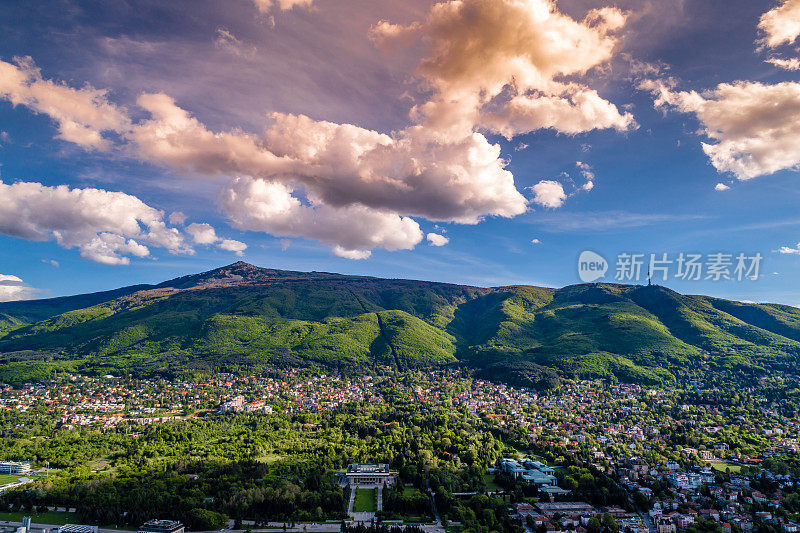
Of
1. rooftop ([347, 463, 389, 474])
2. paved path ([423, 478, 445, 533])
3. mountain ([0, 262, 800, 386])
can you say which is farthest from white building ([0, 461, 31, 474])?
mountain ([0, 262, 800, 386])

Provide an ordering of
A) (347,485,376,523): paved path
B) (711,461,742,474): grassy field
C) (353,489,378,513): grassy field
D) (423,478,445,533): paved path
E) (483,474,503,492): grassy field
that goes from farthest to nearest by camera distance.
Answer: (711,461,742,474): grassy field, (483,474,503,492): grassy field, (353,489,378,513): grassy field, (347,485,376,523): paved path, (423,478,445,533): paved path

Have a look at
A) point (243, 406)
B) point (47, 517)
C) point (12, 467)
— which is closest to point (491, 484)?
point (47, 517)

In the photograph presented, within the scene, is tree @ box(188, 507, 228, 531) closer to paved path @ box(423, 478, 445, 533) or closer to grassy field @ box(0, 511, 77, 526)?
grassy field @ box(0, 511, 77, 526)

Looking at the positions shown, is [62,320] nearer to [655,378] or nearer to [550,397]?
[550,397]

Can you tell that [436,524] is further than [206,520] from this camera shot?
Yes

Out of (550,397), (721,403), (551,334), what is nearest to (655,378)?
(721,403)

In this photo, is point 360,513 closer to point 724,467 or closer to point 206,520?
point 206,520
